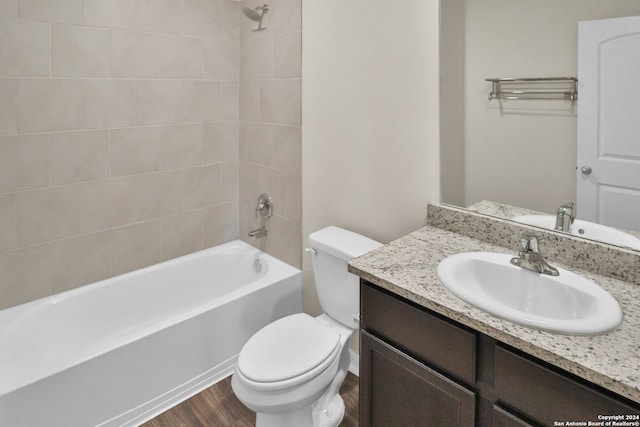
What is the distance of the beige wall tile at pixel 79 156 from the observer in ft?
6.79

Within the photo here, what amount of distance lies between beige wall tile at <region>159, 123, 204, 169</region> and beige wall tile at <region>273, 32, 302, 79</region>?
636 mm

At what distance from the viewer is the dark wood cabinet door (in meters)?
1.10

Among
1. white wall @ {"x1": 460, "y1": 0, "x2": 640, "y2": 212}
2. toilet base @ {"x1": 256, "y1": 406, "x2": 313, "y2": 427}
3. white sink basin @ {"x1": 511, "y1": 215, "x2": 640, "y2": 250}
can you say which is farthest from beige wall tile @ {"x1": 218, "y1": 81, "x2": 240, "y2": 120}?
white sink basin @ {"x1": 511, "y1": 215, "x2": 640, "y2": 250}

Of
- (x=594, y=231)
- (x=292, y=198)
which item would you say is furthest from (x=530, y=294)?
(x=292, y=198)

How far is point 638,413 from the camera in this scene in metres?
0.79

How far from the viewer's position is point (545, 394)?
916 millimetres

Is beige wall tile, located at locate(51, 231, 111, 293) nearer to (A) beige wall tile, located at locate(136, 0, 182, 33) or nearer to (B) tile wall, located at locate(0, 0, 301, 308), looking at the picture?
(B) tile wall, located at locate(0, 0, 301, 308)

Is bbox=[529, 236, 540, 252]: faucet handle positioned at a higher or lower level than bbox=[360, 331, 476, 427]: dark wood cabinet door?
higher

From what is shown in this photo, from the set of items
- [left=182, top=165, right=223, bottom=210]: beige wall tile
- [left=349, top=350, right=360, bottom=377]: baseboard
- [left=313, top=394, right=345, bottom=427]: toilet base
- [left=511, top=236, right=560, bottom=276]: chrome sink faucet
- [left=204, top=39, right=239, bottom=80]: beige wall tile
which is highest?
[left=204, top=39, right=239, bottom=80]: beige wall tile

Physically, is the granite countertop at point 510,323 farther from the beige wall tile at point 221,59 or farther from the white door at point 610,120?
the beige wall tile at point 221,59

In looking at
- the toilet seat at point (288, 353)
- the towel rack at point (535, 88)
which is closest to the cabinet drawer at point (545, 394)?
the toilet seat at point (288, 353)

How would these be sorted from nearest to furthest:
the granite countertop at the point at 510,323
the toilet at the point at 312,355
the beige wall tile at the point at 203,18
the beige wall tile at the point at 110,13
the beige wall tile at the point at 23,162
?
1. the granite countertop at the point at 510,323
2. the toilet at the point at 312,355
3. the beige wall tile at the point at 23,162
4. the beige wall tile at the point at 110,13
5. the beige wall tile at the point at 203,18

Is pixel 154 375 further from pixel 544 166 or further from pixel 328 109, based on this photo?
pixel 544 166

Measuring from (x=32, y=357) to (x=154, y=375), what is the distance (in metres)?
0.58
